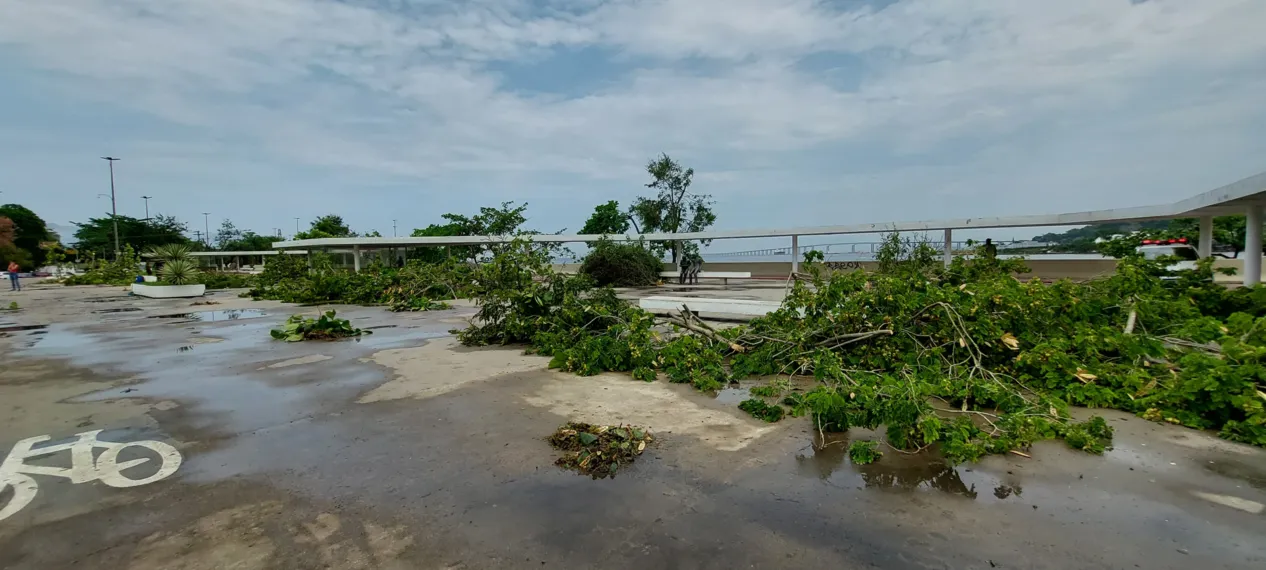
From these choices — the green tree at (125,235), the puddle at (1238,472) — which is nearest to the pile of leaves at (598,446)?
the puddle at (1238,472)

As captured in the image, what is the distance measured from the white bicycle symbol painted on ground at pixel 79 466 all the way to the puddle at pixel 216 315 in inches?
409

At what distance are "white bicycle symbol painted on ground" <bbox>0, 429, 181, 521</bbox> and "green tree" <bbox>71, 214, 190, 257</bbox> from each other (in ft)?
225

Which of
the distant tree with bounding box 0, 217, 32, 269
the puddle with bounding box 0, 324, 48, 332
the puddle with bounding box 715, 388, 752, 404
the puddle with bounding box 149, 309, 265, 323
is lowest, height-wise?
the puddle with bounding box 715, 388, 752, 404

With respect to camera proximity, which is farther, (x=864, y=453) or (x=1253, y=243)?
(x=1253, y=243)

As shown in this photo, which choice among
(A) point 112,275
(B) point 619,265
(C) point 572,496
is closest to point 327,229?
(A) point 112,275

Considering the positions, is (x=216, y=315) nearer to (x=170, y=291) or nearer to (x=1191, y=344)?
(x=170, y=291)

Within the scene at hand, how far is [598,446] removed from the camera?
171 inches

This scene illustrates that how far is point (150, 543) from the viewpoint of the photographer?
298 centimetres

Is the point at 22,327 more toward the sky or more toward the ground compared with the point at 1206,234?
more toward the ground

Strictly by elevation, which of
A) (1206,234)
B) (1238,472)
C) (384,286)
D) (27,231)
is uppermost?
(27,231)

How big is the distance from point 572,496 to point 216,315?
15.6 m

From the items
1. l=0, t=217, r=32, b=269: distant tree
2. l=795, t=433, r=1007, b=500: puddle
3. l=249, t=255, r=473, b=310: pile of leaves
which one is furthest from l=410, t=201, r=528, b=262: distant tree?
l=0, t=217, r=32, b=269: distant tree

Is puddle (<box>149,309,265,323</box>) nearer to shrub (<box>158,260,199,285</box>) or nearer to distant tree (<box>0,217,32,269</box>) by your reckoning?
shrub (<box>158,260,199,285</box>)

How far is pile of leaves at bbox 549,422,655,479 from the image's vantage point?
4031mm
